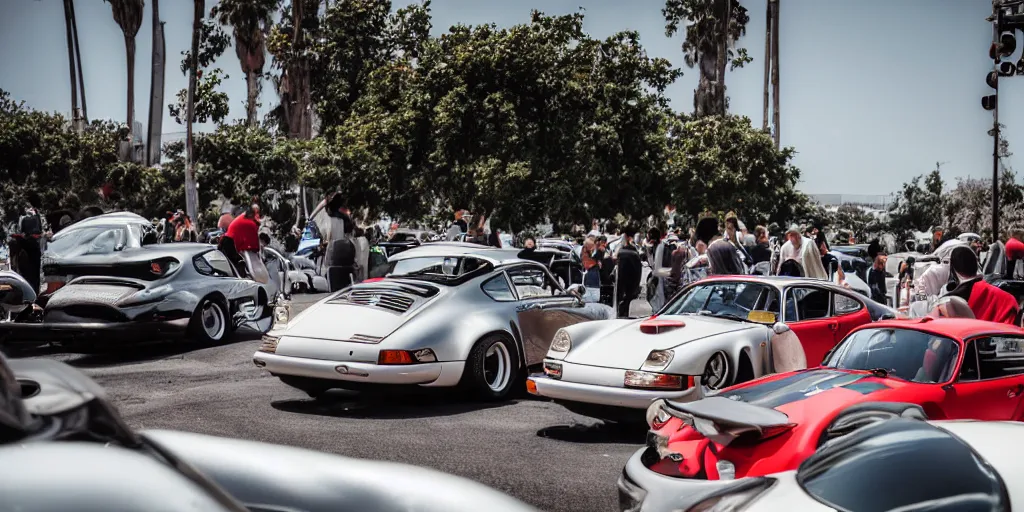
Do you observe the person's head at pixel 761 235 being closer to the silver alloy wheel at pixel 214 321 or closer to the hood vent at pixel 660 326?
the silver alloy wheel at pixel 214 321

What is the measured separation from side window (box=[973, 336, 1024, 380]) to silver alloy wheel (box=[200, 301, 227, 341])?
9722mm

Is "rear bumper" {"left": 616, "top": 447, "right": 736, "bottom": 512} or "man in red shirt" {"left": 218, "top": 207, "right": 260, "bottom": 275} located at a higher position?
"man in red shirt" {"left": 218, "top": 207, "right": 260, "bottom": 275}

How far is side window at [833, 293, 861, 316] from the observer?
977 cm

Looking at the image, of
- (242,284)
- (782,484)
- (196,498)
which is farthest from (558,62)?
(196,498)

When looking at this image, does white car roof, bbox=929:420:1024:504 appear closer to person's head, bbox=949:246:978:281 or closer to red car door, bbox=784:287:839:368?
person's head, bbox=949:246:978:281

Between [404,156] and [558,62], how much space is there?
5585 millimetres

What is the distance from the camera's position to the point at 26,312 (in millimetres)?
12383

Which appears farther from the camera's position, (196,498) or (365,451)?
(365,451)

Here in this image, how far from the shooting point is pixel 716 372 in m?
7.90

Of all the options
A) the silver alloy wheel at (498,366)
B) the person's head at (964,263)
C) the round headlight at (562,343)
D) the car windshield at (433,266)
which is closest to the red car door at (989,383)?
the person's head at (964,263)

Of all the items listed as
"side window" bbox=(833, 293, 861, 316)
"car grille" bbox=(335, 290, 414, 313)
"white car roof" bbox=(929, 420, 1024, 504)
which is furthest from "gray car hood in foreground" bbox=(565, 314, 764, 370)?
"white car roof" bbox=(929, 420, 1024, 504)

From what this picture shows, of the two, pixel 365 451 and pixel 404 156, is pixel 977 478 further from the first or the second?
pixel 404 156

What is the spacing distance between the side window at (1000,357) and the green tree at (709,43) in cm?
3911

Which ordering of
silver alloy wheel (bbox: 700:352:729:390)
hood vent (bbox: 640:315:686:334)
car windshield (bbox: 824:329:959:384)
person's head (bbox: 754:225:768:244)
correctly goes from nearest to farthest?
car windshield (bbox: 824:329:959:384) → silver alloy wheel (bbox: 700:352:729:390) → hood vent (bbox: 640:315:686:334) → person's head (bbox: 754:225:768:244)
